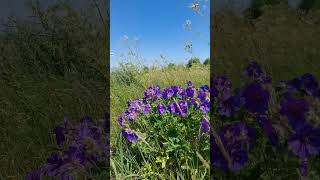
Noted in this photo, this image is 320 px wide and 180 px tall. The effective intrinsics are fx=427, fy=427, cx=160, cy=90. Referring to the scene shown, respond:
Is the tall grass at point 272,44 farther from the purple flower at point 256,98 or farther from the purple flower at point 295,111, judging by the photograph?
the purple flower at point 295,111

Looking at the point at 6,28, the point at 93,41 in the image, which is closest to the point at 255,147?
the point at 93,41

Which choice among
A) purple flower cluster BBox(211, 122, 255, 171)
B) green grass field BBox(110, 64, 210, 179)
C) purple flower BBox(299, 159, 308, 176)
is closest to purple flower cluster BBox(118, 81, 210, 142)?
green grass field BBox(110, 64, 210, 179)

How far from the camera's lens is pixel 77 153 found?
1737mm

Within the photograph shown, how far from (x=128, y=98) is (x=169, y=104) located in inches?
60.7

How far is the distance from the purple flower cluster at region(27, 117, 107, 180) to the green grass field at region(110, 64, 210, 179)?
126 mm

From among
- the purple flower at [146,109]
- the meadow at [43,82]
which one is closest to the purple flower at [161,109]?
the purple flower at [146,109]

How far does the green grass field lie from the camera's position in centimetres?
235

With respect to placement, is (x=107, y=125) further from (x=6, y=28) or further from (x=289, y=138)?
(x=6, y=28)

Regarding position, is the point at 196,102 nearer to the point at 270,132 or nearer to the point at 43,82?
the point at 270,132

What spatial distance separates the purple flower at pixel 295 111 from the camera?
143 cm

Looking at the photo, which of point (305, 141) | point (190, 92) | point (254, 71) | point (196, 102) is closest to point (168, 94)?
point (190, 92)

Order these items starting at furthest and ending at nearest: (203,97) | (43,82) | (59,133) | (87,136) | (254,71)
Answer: (43,82) → (203,97) → (254,71) → (59,133) → (87,136)

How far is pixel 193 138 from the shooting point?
8.14 feet

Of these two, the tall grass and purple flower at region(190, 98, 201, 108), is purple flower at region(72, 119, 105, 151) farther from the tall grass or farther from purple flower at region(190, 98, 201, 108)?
the tall grass
